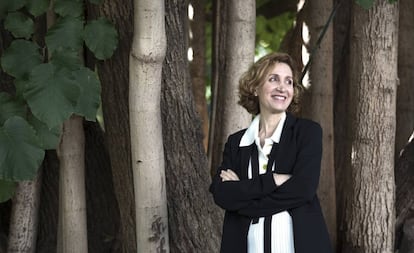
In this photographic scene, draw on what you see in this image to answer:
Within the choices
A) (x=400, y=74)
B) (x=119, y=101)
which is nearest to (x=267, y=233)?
(x=119, y=101)

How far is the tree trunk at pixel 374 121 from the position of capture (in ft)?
14.5

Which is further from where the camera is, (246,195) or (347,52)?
(347,52)

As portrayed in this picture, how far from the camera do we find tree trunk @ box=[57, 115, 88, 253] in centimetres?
441

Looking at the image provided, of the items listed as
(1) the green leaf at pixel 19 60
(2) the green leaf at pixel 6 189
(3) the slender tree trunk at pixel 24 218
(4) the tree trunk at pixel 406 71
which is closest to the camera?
(1) the green leaf at pixel 19 60

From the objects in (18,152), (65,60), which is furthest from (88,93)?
(18,152)

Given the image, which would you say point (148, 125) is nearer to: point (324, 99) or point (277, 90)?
point (277, 90)

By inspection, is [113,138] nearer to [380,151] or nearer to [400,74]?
[380,151]

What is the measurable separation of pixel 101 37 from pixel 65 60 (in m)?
0.29

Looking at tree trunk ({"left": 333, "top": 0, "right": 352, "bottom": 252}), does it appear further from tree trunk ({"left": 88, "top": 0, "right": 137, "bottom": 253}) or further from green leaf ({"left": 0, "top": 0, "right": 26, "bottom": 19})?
green leaf ({"left": 0, "top": 0, "right": 26, "bottom": 19})

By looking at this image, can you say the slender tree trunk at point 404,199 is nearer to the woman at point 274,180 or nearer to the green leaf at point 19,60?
the woman at point 274,180

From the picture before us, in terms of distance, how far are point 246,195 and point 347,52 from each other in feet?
9.59

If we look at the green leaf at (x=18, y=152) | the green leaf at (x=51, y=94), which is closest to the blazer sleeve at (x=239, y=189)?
the green leaf at (x=51, y=94)

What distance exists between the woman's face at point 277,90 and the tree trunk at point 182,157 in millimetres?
880

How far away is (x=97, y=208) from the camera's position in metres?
5.08
